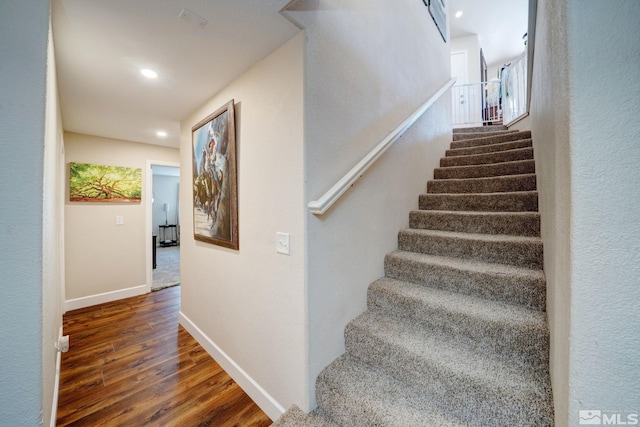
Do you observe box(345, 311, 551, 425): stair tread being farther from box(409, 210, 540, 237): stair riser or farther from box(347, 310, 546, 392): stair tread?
box(409, 210, 540, 237): stair riser

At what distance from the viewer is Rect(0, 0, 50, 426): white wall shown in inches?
31.3

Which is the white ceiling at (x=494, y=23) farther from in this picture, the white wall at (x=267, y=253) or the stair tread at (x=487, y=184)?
the white wall at (x=267, y=253)

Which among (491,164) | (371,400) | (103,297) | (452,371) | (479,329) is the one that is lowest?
(103,297)

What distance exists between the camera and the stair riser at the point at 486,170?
2.35 metres

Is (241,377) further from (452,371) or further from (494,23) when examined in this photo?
(494,23)

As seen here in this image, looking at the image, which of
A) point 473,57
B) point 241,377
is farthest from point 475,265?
point 473,57

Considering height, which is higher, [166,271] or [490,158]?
[490,158]

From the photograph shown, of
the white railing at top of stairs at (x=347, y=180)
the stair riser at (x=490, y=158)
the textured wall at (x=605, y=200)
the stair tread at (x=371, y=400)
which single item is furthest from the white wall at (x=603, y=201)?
the stair riser at (x=490, y=158)

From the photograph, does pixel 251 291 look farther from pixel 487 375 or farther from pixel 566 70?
pixel 566 70

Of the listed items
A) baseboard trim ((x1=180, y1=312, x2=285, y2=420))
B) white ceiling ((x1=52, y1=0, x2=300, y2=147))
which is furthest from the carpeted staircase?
white ceiling ((x1=52, y1=0, x2=300, y2=147))

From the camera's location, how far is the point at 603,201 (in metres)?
0.54

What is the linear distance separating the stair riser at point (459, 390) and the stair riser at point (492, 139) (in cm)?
293

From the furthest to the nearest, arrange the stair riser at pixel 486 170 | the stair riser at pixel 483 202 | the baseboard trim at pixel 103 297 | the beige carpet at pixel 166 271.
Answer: the beige carpet at pixel 166 271
the baseboard trim at pixel 103 297
the stair riser at pixel 486 170
the stair riser at pixel 483 202

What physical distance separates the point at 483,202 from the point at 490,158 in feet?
2.91
